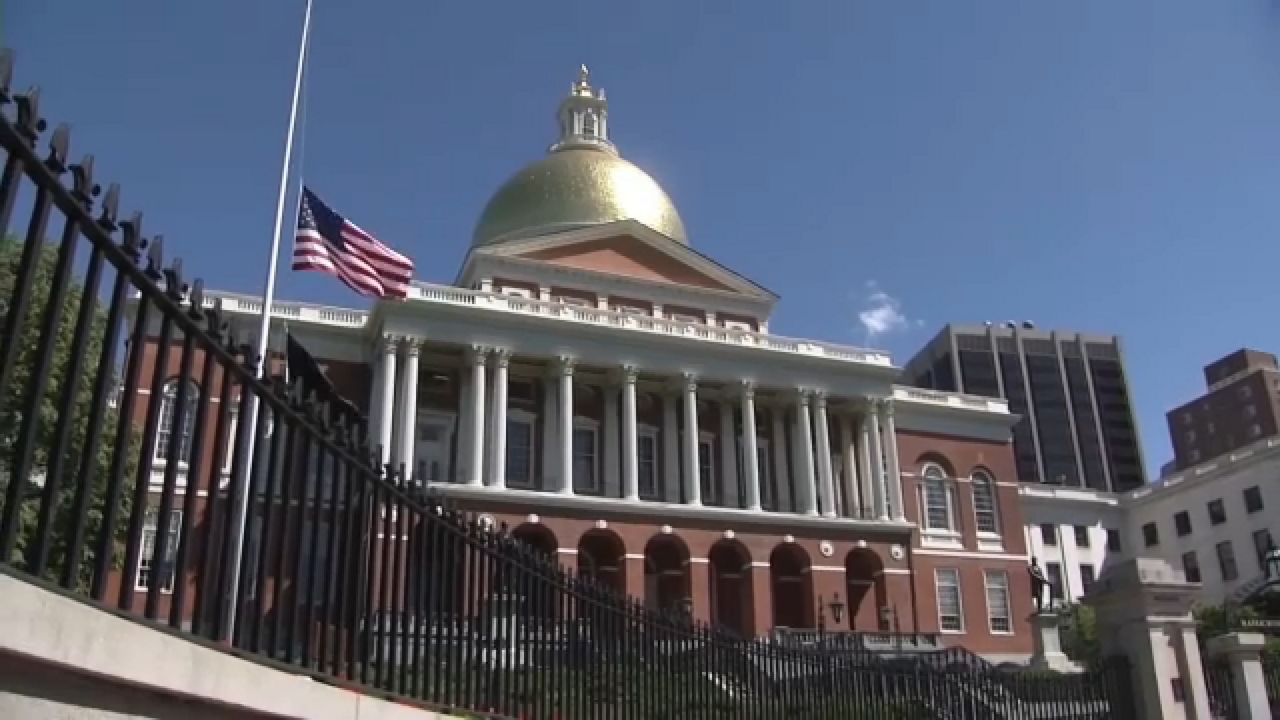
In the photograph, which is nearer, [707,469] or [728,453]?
[728,453]

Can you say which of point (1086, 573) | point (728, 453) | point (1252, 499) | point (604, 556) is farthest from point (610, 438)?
point (1086, 573)

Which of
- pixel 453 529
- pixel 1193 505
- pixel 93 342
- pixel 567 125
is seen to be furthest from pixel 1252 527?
pixel 453 529

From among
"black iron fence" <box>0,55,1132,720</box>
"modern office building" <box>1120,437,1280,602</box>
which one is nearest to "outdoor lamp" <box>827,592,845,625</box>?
"modern office building" <box>1120,437,1280,602</box>

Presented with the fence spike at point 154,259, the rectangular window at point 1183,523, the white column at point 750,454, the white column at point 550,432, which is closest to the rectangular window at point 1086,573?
the rectangular window at point 1183,523

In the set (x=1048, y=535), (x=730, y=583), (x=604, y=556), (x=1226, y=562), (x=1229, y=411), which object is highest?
(x=1229, y=411)

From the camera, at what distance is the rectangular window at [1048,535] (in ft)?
237

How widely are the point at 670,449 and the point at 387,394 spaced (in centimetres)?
1195

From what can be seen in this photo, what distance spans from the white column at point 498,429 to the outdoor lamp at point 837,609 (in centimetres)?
1369

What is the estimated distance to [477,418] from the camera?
39875 mm

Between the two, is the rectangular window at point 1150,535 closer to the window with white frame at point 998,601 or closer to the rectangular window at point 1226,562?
the rectangular window at point 1226,562

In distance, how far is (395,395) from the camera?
4034 centimetres

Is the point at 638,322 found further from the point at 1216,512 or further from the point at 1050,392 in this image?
the point at 1050,392

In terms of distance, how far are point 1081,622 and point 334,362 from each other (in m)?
37.1

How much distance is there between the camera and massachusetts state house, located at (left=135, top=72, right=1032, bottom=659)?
134 ft
